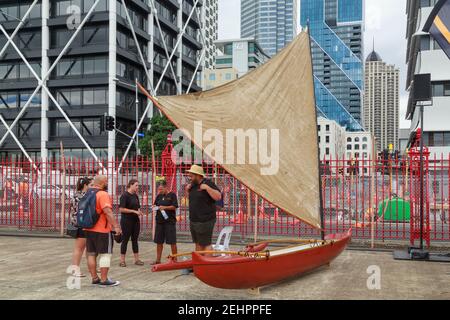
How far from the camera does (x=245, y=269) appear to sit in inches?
253

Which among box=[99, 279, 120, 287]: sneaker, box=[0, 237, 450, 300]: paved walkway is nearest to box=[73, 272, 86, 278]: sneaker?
box=[0, 237, 450, 300]: paved walkway

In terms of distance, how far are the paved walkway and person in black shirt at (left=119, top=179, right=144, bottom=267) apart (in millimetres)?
359

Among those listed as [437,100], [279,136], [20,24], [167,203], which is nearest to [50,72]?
[20,24]

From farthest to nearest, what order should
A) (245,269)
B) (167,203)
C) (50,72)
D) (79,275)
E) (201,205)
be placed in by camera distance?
(50,72), (167,203), (201,205), (79,275), (245,269)

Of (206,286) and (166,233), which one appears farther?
(166,233)

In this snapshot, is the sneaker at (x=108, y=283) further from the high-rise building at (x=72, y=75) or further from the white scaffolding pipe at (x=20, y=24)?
the white scaffolding pipe at (x=20, y=24)

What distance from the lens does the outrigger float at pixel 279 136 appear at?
22.8ft

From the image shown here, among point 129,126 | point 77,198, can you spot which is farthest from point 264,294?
point 129,126

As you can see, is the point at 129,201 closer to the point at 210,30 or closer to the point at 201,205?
the point at 201,205

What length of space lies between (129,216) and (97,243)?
1.90m

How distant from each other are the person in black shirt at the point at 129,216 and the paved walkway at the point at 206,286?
1.18 feet

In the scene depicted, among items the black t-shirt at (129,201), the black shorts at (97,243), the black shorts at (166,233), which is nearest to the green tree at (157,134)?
the black t-shirt at (129,201)

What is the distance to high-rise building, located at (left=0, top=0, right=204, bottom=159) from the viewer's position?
47969 millimetres

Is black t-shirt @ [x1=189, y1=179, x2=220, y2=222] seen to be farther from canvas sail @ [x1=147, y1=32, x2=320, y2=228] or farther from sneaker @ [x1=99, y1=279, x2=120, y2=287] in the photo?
sneaker @ [x1=99, y1=279, x2=120, y2=287]
